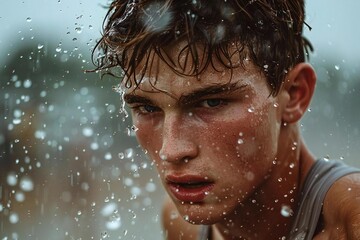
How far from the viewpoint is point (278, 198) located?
2951 mm

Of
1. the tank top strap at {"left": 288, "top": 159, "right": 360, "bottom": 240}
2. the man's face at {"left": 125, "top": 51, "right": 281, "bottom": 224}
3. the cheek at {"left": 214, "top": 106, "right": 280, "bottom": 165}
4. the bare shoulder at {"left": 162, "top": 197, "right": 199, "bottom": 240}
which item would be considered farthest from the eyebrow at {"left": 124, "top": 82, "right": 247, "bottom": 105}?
the bare shoulder at {"left": 162, "top": 197, "right": 199, "bottom": 240}

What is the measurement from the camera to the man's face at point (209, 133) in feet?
8.44

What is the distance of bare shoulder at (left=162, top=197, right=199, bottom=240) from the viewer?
362 centimetres

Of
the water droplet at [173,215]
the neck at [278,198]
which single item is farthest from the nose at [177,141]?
the water droplet at [173,215]

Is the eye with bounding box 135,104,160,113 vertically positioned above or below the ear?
below

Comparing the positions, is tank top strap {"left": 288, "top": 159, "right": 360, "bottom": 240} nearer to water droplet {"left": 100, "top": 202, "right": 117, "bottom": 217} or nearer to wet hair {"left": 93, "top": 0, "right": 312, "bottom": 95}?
wet hair {"left": 93, "top": 0, "right": 312, "bottom": 95}

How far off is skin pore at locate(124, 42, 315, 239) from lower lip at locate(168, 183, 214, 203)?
0.04 feet

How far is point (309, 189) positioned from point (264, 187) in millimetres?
194

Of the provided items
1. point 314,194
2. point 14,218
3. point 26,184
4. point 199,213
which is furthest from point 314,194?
point 26,184

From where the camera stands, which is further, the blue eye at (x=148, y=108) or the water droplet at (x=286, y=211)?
the water droplet at (x=286, y=211)

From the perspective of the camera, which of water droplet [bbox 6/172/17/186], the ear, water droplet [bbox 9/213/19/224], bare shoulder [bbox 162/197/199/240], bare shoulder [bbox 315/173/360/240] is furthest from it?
water droplet [bbox 6/172/17/186]

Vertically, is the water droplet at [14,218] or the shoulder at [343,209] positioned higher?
the shoulder at [343,209]

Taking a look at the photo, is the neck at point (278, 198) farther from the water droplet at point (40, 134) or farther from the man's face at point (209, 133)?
the water droplet at point (40, 134)

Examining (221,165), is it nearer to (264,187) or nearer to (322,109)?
(264,187)
